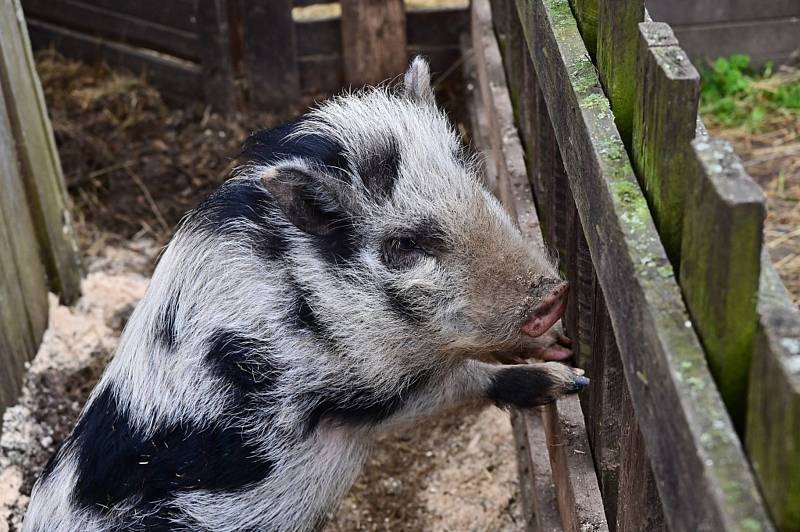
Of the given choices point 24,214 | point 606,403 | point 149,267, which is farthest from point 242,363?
point 149,267

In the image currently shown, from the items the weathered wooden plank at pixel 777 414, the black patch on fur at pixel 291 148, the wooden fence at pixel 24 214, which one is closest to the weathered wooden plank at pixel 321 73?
the wooden fence at pixel 24 214

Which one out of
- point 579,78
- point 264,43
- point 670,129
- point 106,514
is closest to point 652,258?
point 670,129

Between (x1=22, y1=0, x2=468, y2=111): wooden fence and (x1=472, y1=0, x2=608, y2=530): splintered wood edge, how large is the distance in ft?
2.38

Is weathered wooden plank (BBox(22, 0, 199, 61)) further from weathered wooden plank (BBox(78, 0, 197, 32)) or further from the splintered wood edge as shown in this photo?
the splintered wood edge

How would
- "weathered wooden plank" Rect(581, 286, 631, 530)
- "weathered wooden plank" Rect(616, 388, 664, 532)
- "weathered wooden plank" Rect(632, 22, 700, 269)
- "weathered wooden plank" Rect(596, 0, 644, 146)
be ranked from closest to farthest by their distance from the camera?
"weathered wooden plank" Rect(632, 22, 700, 269)
"weathered wooden plank" Rect(616, 388, 664, 532)
"weathered wooden plank" Rect(596, 0, 644, 146)
"weathered wooden plank" Rect(581, 286, 631, 530)

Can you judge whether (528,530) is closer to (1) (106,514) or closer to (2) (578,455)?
(2) (578,455)

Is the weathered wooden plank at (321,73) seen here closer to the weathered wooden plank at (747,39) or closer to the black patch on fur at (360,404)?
the weathered wooden plank at (747,39)

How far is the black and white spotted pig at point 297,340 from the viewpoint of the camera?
2.96 meters

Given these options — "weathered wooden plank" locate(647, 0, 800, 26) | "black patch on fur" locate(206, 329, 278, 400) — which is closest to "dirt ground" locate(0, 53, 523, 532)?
"black patch on fur" locate(206, 329, 278, 400)

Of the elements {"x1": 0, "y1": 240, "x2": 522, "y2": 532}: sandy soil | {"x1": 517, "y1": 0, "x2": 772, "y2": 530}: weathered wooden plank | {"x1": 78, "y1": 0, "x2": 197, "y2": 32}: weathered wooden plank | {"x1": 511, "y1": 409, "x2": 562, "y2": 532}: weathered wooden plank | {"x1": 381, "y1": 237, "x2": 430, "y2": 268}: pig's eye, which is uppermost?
{"x1": 517, "y1": 0, "x2": 772, "y2": 530}: weathered wooden plank

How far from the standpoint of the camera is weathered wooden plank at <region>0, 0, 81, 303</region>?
4395 millimetres

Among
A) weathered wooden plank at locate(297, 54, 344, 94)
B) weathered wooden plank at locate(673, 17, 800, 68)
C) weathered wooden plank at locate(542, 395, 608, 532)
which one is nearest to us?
weathered wooden plank at locate(542, 395, 608, 532)

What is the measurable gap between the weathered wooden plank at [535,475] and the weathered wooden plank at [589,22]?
1218 millimetres

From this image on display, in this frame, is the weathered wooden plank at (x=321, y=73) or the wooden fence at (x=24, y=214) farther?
the weathered wooden plank at (x=321, y=73)
